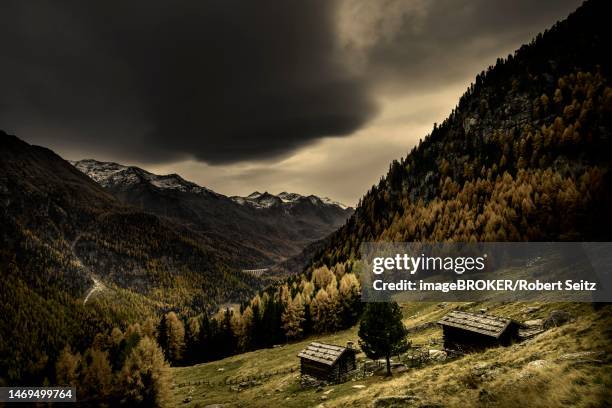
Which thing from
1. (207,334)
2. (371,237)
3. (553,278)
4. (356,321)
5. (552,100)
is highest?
(552,100)

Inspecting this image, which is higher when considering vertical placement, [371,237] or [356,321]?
[371,237]

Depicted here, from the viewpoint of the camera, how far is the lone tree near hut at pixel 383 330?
125 feet

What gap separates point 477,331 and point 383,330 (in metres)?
9.45

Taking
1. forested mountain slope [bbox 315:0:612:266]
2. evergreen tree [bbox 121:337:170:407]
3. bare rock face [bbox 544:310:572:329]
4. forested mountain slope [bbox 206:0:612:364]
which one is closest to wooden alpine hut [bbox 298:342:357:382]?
evergreen tree [bbox 121:337:170:407]

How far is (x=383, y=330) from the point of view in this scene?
1513 inches

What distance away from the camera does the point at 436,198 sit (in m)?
150

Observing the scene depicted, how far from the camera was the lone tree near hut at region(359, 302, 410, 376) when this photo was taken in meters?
38.2

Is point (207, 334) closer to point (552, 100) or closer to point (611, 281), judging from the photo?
point (611, 281)

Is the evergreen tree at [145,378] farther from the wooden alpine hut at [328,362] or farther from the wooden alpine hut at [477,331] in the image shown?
the wooden alpine hut at [477,331]

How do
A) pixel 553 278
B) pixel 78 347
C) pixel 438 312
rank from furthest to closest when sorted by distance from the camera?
pixel 438 312 < pixel 78 347 < pixel 553 278

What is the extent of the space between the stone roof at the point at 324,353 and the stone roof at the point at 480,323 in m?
15.3

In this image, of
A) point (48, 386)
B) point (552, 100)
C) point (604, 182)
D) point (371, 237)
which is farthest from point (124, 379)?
point (552, 100)

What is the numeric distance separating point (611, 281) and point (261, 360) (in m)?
63.5

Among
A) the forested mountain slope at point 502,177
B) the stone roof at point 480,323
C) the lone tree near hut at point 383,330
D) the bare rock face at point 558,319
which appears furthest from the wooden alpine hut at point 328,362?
the forested mountain slope at point 502,177
